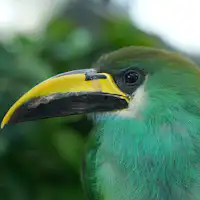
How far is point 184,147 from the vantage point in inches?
42.9

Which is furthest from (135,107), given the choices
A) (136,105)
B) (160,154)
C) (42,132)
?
(42,132)

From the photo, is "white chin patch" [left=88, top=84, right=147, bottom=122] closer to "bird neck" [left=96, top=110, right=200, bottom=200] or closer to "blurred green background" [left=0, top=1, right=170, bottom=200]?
"bird neck" [left=96, top=110, right=200, bottom=200]

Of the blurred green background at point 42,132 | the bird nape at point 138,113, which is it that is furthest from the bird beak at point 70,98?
the blurred green background at point 42,132

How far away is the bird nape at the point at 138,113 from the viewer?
109 centimetres

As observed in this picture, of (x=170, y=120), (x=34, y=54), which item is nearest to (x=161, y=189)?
(x=170, y=120)

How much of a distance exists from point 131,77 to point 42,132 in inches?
31.2

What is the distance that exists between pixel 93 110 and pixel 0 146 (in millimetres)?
703

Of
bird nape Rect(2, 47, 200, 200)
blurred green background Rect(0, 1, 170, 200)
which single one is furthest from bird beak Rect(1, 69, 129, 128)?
blurred green background Rect(0, 1, 170, 200)

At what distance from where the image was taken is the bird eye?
1.12 meters

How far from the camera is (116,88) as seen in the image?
1134mm

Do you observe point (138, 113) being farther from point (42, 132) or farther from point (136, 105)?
point (42, 132)

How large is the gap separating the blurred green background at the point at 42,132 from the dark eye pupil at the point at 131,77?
0.70m

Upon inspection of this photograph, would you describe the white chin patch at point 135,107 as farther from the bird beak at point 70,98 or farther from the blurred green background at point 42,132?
the blurred green background at point 42,132

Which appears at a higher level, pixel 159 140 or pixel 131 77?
pixel 131 77
